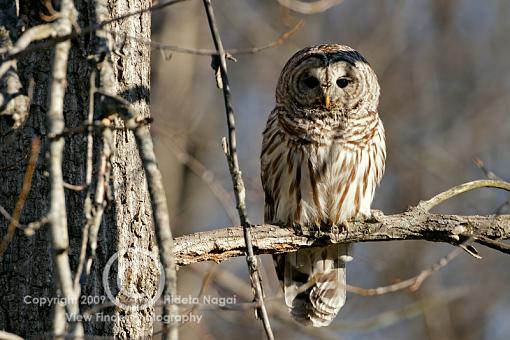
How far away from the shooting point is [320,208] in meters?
5.27

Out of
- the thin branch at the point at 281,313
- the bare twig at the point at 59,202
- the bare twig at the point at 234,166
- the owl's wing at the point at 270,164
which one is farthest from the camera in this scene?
the thin branch at the point at 281,313

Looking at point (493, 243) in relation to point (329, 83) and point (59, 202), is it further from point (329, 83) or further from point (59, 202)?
point (59, 202)

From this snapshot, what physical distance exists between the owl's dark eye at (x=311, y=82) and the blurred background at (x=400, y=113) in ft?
14.1

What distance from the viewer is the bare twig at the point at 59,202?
2.24 metres

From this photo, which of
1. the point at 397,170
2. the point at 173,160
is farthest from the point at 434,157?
the point at 173,160

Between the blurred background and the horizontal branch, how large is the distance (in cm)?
531

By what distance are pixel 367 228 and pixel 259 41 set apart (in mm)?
7251

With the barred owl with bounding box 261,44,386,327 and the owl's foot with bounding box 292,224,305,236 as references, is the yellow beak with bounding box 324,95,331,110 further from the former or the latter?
the owl's foot with bounding box 292,224,305,236

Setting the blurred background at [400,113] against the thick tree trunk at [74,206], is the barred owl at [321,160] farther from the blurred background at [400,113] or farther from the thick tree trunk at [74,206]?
the blurred background at [400,113]

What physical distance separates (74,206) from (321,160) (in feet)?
7.00

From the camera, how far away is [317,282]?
223 inches

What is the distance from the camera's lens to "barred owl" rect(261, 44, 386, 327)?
17.3 feet
